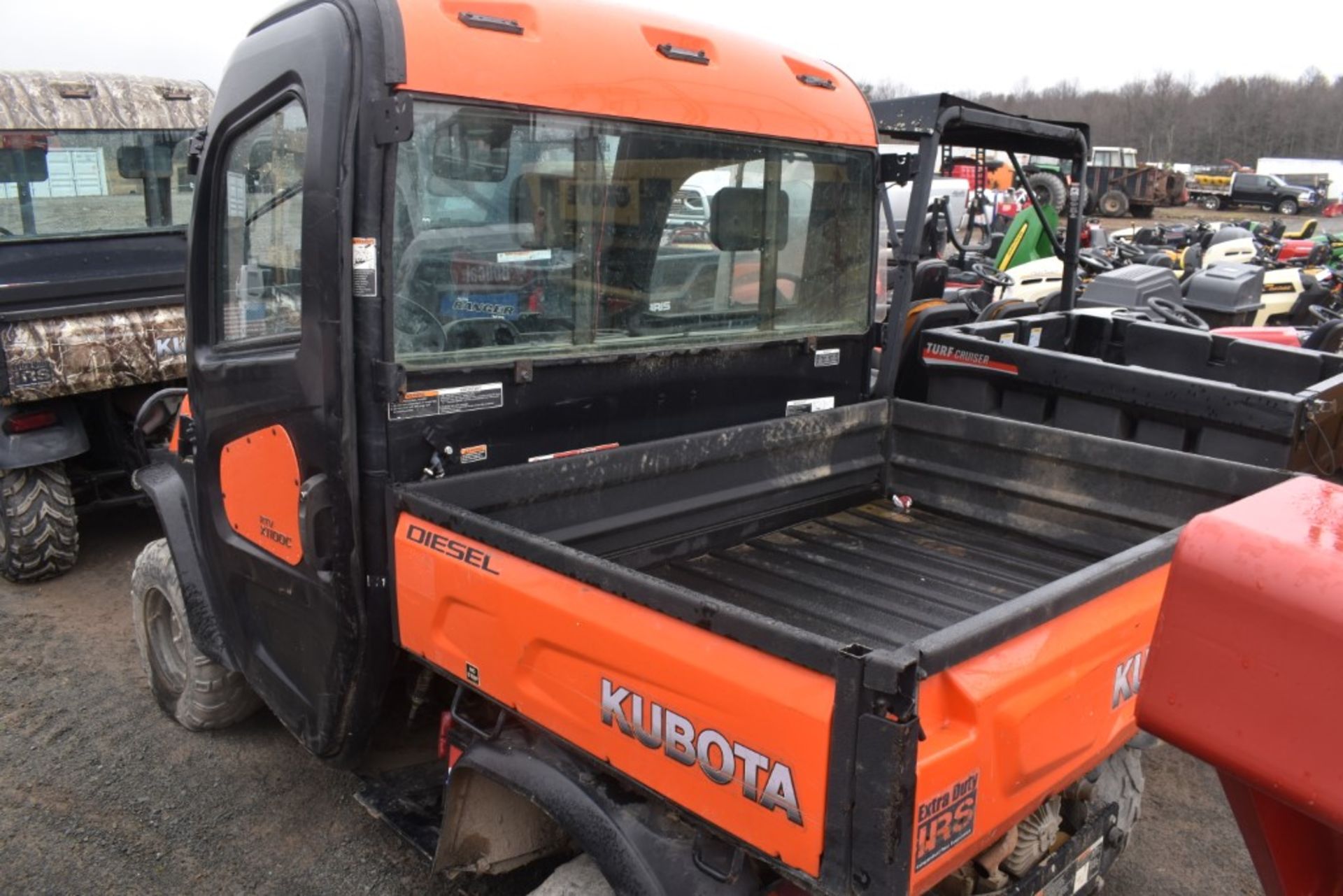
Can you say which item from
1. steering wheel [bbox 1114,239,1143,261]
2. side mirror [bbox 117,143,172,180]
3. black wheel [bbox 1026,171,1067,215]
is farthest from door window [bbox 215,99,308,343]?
steering wheel [bbox 1114,239,1143,261]

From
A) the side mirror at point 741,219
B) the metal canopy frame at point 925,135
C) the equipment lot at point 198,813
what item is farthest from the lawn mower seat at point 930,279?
the equipment lot at point 198,813

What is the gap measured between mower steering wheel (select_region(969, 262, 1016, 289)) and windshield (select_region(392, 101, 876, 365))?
17.8 ft

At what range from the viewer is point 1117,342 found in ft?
17.5

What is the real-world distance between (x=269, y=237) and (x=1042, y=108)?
77370 millimetres

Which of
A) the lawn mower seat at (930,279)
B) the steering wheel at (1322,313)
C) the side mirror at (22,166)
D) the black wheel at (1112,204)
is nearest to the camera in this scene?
the side mirror at (22,166)

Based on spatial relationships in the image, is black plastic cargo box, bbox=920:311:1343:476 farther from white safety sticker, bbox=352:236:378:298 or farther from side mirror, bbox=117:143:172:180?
side mirror, bbox=117:143:172:180

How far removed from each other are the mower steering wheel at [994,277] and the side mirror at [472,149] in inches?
273

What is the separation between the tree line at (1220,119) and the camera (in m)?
64.2

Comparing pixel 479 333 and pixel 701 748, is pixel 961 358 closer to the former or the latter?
pixel 479 333

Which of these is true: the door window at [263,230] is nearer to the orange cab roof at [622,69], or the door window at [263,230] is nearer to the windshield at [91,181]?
the orange cab roof at [622,69]

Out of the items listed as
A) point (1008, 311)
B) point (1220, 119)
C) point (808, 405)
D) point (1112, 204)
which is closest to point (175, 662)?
point (808, 405)

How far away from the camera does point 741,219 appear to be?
3.53 meters

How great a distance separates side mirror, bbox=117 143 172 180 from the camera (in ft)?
20.5

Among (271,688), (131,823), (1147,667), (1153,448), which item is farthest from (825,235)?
(131,823)
